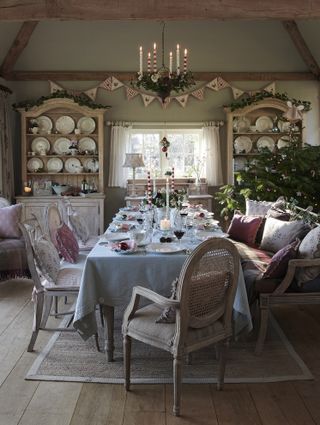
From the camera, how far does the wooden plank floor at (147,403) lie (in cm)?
250

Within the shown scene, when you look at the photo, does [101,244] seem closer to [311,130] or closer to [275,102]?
[275,102]

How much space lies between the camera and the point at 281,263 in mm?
3359

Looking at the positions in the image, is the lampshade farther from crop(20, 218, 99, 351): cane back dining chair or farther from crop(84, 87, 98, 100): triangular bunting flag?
crop(20, 218, 99, 351): cane back dining chair

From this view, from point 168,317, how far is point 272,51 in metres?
Result: 6.18

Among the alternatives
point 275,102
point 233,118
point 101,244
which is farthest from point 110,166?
point 101,244

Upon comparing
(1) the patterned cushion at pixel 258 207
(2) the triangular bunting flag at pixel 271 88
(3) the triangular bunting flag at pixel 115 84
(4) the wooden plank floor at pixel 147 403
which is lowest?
(4) the wooden plank floor at pixel 147 403

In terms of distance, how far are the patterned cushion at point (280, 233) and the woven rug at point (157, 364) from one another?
0.94 metres

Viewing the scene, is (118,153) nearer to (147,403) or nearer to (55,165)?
(55,165)

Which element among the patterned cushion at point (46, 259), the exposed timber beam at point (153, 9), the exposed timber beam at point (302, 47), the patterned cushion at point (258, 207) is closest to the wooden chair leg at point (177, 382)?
the patterned cushion at point (46, 259)

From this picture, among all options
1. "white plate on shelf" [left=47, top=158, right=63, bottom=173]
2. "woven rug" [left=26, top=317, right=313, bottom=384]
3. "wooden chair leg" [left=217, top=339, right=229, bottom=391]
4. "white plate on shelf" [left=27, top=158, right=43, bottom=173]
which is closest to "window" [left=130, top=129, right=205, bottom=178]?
"white plate on shelf" [left=47, top=158, right=63, bottom=173]

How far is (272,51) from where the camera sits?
7.66m

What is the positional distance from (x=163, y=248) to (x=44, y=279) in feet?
3.15

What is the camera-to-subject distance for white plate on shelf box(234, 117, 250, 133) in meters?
7.64

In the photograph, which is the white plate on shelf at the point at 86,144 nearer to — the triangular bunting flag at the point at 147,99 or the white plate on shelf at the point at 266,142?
the triangular bunting flag at the point at 147,99
